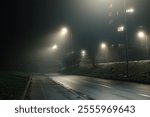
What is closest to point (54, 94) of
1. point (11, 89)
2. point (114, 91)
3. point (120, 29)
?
point (11, 89)

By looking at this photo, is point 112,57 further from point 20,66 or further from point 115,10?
point 115,10

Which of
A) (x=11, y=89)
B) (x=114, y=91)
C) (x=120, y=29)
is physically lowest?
(x=114, y=91)

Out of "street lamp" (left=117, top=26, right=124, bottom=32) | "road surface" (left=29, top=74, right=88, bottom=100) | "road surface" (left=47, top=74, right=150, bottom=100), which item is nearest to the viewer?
"road surface" (left=29, top=74, right=88, bottom=100)

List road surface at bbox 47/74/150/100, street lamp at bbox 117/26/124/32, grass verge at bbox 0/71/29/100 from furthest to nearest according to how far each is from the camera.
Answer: street lamp at bbox 117/26/124/32
road surface at bbox 47/74/150/100
grass verge at bbox 0/71/29/100

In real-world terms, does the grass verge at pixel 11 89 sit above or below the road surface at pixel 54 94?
above

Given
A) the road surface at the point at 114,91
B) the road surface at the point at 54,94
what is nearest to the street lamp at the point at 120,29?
the road surface at the point at 114,91

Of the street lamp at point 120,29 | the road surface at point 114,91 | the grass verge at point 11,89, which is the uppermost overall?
the street lamp at point 120,29

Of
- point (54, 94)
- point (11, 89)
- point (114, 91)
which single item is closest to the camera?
point (54, 94)

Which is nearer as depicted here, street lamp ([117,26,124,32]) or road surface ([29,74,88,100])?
road surface ([29,74,88,100])

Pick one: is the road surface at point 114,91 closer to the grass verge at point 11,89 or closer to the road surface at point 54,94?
the road surface at point 54,94

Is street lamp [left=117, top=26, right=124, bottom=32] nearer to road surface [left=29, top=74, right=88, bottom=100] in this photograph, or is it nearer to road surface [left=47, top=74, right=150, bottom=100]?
road surface [left=47, top=74, right=150, bottom=100]

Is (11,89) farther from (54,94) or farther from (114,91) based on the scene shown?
(114,91)

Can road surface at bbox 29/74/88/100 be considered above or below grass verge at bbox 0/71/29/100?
below

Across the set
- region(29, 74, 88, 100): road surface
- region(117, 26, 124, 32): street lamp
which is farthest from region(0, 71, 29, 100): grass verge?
region(117, 26, 124, 32): street lamp
